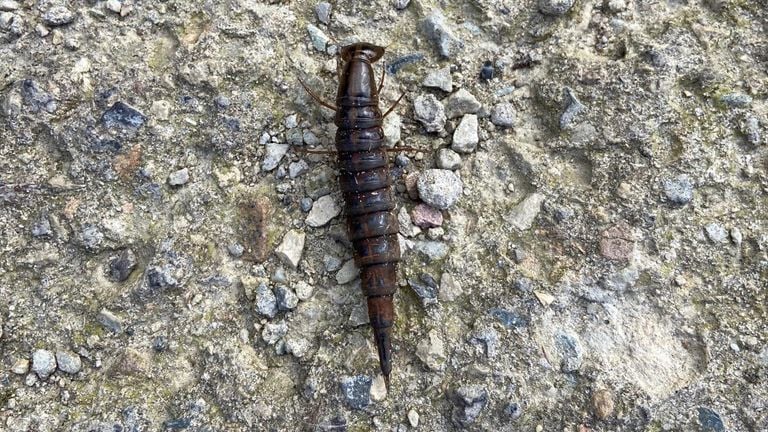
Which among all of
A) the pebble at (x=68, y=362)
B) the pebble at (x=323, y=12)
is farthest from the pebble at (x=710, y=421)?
the pebble at (x=68, y=362)

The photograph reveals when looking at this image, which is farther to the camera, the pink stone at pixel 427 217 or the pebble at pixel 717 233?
the pink stone at pixel 427 217

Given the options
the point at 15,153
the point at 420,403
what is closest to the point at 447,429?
the point at 420,403

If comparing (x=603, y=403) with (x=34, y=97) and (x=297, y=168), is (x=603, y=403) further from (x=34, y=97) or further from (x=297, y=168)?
(x=34, y=97)

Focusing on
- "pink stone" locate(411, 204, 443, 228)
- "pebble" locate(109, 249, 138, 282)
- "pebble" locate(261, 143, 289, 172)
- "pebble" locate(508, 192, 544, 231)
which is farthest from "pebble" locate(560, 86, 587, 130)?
"pebble" locate(109, 249, 138, 282)

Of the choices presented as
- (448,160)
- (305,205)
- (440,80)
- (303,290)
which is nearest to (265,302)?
Result: (303,290)

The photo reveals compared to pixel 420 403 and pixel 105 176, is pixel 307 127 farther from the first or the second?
pixel 420 403

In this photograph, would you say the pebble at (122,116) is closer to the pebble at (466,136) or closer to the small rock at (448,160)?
the small rock at (448,160)
